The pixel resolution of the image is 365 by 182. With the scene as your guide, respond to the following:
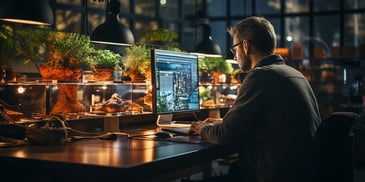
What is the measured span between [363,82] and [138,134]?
670 cm

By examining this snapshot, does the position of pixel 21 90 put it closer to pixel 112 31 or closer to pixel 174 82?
pixel 112 31

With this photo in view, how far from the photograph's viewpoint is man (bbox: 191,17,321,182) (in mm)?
2332

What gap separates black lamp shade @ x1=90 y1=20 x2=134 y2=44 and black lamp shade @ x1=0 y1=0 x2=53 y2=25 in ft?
1.90

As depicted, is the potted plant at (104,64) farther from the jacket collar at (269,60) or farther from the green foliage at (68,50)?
the jacket collar at (269,60)

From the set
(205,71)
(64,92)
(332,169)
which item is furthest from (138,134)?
(205,71)

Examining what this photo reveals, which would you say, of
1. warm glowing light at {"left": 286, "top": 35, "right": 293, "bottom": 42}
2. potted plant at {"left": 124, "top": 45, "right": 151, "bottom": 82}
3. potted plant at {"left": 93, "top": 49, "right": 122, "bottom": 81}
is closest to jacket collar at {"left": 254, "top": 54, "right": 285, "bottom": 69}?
potted plant at {"left": 93, "top": 49, "right": 122, "bottom": 81}

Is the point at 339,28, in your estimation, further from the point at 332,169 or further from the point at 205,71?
the point at 332,169

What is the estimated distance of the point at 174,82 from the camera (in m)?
3.19

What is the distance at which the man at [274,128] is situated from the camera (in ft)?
7.65

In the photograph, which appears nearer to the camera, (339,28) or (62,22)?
(62,22)

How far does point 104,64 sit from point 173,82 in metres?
0.44

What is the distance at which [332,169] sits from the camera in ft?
7.69

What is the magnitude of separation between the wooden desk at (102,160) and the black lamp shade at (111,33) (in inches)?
34.4

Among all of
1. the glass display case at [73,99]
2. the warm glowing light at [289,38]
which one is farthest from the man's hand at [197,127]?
the warm glowing light at [289,38]
